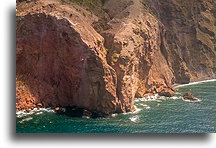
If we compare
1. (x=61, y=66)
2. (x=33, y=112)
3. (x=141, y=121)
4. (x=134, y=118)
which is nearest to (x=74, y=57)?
(x=61, y=66)

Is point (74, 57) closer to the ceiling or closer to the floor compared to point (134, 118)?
closer to the ceiling

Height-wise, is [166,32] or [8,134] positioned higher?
[166,32]

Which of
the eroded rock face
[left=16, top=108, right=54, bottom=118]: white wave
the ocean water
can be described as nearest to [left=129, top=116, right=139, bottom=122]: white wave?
the ocean water

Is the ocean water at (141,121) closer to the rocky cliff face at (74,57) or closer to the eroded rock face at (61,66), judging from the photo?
the rocky cliff face at (74,57)

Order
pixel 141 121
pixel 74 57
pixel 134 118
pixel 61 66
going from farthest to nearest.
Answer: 1. pixel 61 66
2. pixel 74 57
3. pixel 134 118
4. pixel 141 121

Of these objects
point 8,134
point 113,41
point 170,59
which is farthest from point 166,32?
point 8,134

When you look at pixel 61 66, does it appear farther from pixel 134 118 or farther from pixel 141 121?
pixel 141 121

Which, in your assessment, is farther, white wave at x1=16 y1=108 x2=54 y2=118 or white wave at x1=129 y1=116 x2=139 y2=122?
white wave at x1=129 y1=116 x2=139 y2=122

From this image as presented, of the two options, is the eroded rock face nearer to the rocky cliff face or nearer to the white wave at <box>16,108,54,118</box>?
the rocky cliff face
